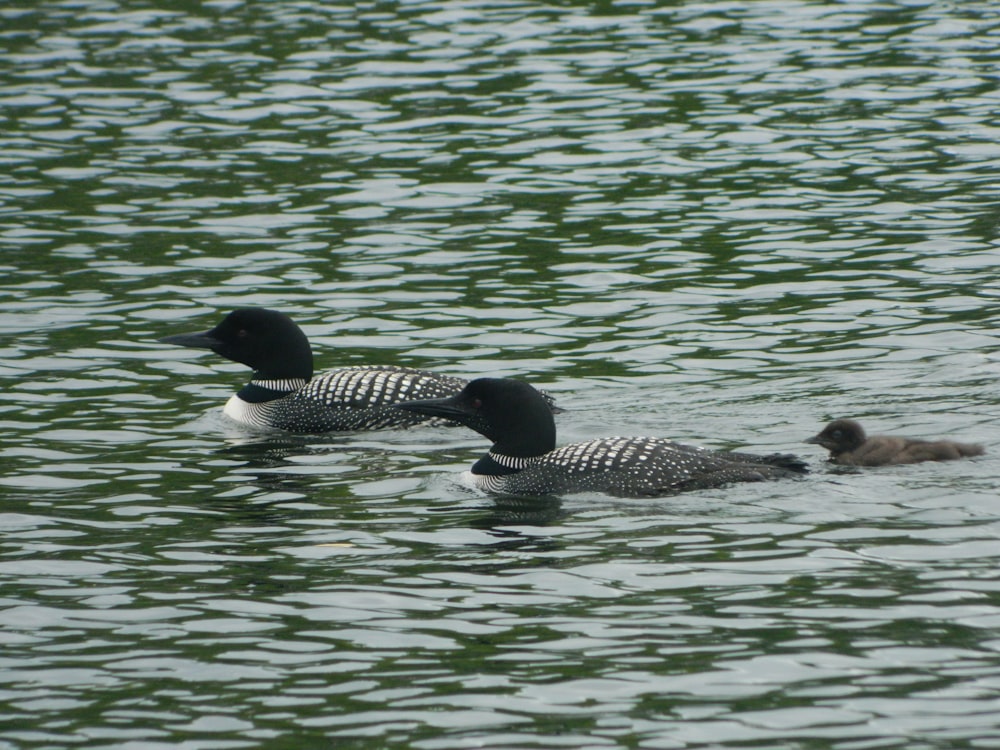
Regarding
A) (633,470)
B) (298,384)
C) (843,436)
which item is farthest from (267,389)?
(843,436)

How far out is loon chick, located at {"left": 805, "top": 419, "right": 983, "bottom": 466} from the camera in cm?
1023

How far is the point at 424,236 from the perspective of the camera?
16.3 m

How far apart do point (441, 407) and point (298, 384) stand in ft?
6.20

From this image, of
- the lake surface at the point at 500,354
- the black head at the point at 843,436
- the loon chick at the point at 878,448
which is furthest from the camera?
the black head at the point at 843,436

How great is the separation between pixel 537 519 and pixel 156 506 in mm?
2080

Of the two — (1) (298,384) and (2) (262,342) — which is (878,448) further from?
(2) (262,342)

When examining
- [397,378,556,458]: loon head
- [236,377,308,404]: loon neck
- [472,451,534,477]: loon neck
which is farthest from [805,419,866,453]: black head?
[236,377,308,404]: loon neck

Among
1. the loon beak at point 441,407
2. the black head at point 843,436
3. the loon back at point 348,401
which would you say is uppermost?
the loon beak at point 441,407

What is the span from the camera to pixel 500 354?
13.2 meters

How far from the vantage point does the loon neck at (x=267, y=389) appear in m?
12.3

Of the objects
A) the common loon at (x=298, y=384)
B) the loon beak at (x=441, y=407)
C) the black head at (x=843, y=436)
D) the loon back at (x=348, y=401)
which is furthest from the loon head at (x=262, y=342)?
the black head at (x=843, y=436)

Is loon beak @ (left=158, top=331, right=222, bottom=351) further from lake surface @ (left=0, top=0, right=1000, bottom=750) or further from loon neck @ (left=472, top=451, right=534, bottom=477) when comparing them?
loon neck @ (left=472, top=451, right=534, bottom=477)

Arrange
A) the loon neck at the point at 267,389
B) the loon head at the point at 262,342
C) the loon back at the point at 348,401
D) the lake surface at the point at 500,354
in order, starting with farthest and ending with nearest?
the loon head at the point at 262,342 < the loon neck at the point at 267,389 < the loon back at the point at 348,401 < the lake surface at the point at 500,354

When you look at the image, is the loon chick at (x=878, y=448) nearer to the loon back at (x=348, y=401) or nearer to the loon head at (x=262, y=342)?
the loon back at (x=348, y=401)
